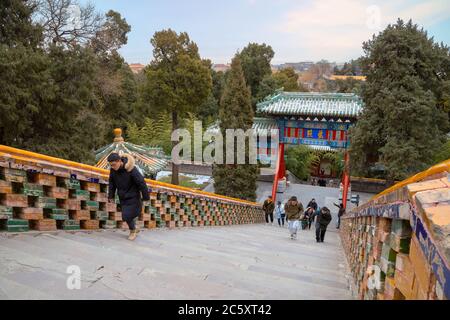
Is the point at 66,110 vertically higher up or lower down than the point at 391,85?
lower down

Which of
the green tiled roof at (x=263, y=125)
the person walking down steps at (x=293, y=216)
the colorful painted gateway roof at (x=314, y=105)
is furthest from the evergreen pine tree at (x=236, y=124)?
the person walking down steps at (x=293, y=216)

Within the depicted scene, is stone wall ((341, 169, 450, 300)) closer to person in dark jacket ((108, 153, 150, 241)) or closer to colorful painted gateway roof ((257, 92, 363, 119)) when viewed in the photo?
person in dark jacket ((108, 153, 150, 241))

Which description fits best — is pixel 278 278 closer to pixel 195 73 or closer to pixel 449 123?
pixel 449 123

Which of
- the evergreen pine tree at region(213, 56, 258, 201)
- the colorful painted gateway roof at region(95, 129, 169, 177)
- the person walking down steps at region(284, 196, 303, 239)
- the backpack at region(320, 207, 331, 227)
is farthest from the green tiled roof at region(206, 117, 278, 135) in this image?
the backpack at region(320, 207, 331, 227)

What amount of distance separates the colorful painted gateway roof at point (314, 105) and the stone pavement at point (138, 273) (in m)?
14.8

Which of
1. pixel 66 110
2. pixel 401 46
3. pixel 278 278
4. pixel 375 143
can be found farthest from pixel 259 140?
pixel 278 278

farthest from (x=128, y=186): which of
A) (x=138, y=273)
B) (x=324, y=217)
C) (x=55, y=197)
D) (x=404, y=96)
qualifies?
(x=404, y=96)

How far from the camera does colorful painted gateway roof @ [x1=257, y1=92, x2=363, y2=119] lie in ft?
60.8

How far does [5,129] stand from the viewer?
12.1 meters

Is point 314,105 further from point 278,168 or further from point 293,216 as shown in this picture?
point 293,216

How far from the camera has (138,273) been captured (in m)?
3.15

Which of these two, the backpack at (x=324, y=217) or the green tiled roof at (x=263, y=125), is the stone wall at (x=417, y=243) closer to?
the backpack at (x=324, y=217)

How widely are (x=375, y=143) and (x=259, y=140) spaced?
7.51 m

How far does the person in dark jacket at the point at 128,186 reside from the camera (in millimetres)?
4512
